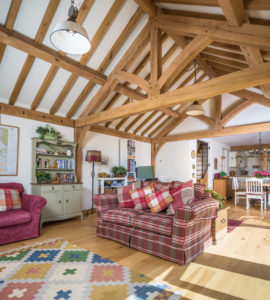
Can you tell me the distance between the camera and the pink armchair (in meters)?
3.22

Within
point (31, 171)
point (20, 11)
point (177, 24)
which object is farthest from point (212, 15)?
point (31, 171)

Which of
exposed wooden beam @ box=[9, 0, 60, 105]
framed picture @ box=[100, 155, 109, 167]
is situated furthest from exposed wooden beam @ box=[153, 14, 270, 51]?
framed picture @ box=[100, 155, 109, 167]

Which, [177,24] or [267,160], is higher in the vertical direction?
[177,24]

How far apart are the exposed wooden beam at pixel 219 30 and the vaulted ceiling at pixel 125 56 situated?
0.01 meters

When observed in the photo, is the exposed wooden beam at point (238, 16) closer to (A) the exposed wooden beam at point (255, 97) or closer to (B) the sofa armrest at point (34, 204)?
(A) the exposed wooden beam at point (255, 97)

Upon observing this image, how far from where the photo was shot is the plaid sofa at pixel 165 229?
8.16 feet

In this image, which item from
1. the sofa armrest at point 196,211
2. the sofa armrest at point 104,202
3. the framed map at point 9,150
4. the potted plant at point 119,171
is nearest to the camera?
the sofa armrest at point 196,211

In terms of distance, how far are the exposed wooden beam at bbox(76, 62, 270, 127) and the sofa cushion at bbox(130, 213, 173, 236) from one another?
1.90 metres

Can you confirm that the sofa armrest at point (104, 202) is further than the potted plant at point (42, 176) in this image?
No

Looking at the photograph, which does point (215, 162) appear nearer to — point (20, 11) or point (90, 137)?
point (90, 137)

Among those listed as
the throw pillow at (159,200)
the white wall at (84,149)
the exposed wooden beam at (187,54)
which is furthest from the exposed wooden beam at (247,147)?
the throw pillow at (159,200)

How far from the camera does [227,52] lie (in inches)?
165

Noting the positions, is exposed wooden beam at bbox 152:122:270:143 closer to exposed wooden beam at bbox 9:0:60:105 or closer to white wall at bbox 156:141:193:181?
white wall at bbox 156:141:193:181

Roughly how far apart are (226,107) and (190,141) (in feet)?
5.61
